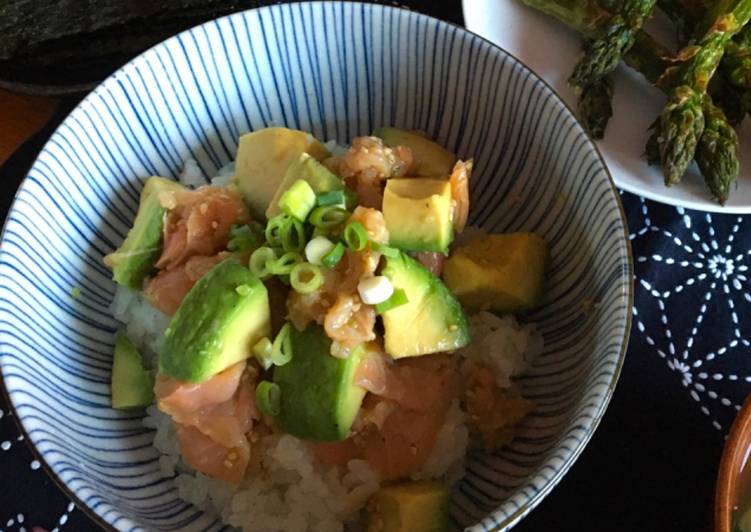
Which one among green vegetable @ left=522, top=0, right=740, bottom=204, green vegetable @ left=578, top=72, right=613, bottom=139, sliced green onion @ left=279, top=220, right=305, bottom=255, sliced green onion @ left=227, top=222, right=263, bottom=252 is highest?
green vegetable @ left=522, top=0, right=740, bottom=204

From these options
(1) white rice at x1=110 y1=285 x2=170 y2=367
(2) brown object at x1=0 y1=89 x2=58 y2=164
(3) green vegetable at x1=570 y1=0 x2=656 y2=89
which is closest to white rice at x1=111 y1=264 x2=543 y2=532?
(1) white rice at x1=110 y1=285 x2=170 y2=367

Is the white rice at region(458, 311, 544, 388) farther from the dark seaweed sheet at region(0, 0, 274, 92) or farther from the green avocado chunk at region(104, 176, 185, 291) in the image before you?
the dark seaweed sheet at region(0, 0, 274, 92)

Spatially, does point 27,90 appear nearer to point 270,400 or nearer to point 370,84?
point 370,84

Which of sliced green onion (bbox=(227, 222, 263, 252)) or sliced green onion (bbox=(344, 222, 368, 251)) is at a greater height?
sliced green onion (bbox=(344, 222, 368, 251))

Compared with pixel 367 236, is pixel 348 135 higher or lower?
lower

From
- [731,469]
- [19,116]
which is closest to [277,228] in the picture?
[731,469]

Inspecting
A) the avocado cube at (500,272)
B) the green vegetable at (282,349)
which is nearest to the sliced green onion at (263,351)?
the green vegetable at (282,349)

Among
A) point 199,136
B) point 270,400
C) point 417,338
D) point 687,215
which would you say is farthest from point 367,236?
point 687,215
